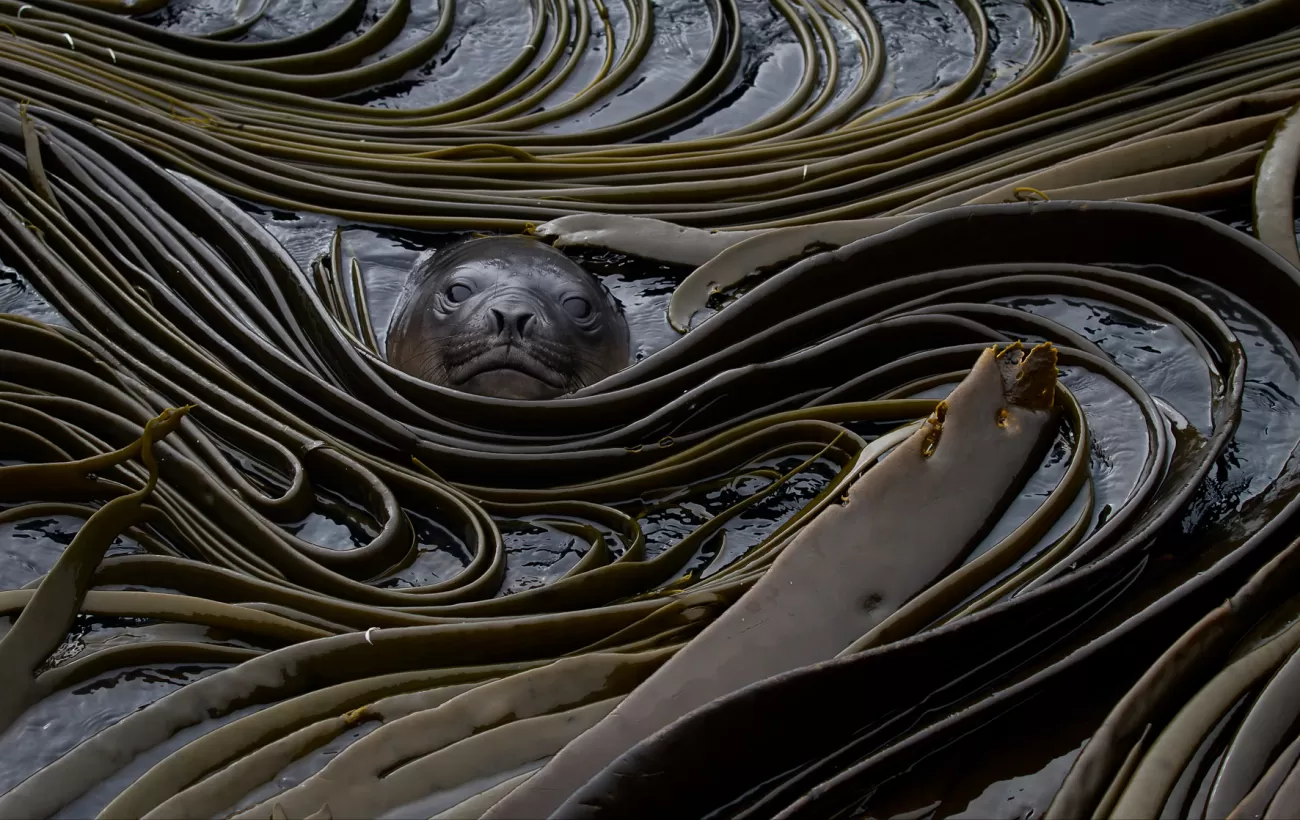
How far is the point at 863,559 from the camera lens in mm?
2127

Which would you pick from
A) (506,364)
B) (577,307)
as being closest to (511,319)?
(506,364)

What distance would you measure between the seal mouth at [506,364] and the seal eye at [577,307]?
27 cm

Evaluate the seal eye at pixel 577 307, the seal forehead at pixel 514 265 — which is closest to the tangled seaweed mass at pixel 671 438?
the seal forehead at pixel 514 265

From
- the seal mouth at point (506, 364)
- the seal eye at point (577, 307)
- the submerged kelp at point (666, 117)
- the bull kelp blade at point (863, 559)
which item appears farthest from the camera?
the submerged kelp at point (666, 117)

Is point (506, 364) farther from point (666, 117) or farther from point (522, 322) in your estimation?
point (666, 117)

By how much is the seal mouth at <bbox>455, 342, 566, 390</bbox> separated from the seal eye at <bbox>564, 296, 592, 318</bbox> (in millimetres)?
270

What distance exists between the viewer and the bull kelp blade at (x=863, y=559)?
1865 mm

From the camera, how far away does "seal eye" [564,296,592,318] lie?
344cm

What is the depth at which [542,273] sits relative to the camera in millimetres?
3465

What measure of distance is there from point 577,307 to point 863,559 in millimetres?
1544

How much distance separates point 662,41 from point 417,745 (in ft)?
12.2

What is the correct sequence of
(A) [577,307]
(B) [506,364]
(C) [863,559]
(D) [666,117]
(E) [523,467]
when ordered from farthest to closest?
(D) [666,117], (A) [577,307], (B) [506,364], (E) [523,467], (C) [863,559]

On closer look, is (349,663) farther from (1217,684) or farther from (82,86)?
(82,86)

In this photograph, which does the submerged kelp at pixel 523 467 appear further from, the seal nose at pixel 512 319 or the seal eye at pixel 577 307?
the seal eye at pixel 577 307
